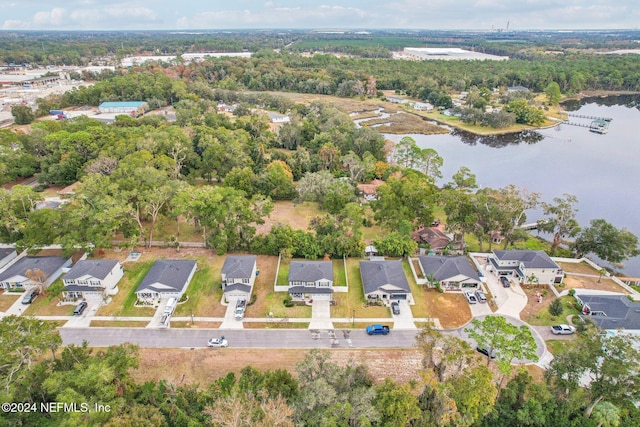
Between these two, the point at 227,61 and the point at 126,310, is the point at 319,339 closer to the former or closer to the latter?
the point at 126,310

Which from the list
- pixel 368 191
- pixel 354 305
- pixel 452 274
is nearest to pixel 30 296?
pixel 354 305

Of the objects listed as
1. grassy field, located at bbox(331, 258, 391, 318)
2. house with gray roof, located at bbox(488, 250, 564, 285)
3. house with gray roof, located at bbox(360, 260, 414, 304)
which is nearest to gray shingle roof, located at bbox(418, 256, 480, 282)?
house with gray roof, located at bbox(488, 250, 564, 285)

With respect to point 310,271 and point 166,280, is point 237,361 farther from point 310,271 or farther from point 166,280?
point 166,280

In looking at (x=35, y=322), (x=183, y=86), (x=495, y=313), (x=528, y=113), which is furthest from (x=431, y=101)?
(x=35, y=322)

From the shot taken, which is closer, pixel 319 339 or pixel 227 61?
pixel 319 339

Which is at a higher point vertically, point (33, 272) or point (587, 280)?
point (33, 272)

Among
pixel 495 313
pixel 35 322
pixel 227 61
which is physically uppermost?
pixel 227 61
